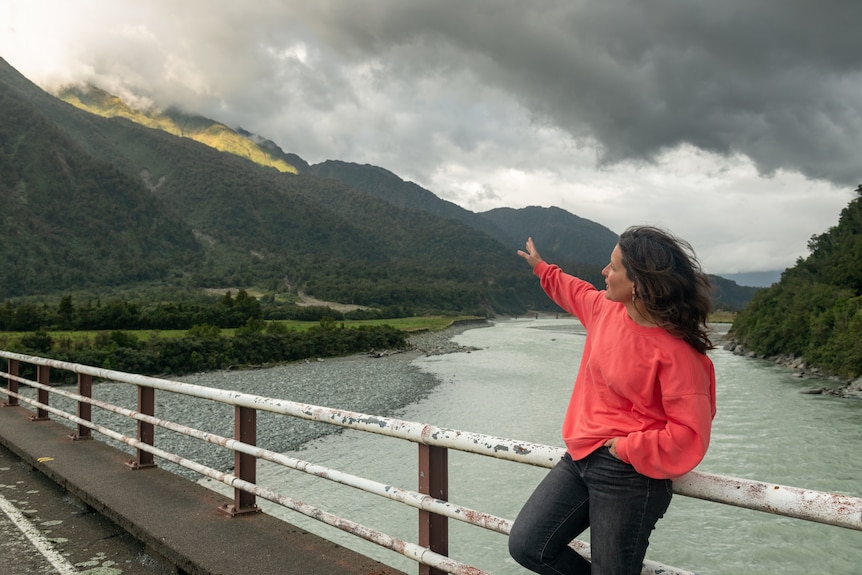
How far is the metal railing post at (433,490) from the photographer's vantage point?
129 inches

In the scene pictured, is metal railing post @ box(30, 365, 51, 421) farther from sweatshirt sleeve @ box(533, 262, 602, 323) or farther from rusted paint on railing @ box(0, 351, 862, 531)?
sweatshirt sleeve @ box(533, 262, 602, 323)

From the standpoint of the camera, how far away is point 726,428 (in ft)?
78.2

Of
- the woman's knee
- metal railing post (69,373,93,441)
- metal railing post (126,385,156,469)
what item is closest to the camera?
the woman's knee

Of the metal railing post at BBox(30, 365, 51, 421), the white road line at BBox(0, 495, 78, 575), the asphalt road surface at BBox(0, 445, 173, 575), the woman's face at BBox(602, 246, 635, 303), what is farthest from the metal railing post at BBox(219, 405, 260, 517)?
the metal railing post at BBox(30, 365, 51, 421)

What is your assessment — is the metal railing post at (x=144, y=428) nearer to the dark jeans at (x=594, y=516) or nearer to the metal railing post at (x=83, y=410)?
the metal railing post at (x=83, y=410)

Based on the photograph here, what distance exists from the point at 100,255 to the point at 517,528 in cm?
17042

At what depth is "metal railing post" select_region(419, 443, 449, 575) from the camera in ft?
10.8

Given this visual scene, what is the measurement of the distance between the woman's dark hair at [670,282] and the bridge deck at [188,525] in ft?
7.48

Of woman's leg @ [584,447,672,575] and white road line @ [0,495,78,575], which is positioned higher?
woman's leg @ [584,447,672,575]

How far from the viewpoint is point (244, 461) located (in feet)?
15.8

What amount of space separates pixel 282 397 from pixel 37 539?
97.9 ft

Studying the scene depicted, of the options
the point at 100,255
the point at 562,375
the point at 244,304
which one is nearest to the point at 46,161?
the point at 100,255

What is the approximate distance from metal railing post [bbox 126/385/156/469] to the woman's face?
197 inches

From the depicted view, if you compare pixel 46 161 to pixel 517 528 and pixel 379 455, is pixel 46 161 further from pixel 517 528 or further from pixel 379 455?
pixel 517 528
